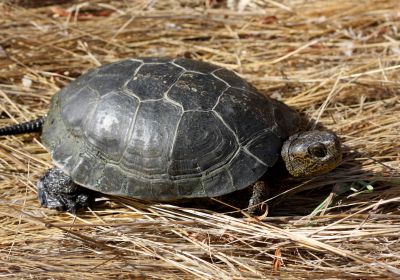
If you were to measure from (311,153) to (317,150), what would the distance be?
1.8 inches

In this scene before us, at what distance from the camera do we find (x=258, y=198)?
3377 mm

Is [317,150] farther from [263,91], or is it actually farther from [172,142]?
[263,91]

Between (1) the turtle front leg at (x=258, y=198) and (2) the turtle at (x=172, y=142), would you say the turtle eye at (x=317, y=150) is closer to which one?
(2) the turtle at (x=172, y=142)

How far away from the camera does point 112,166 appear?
11.4 ft

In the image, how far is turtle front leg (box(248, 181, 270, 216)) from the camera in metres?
3.37

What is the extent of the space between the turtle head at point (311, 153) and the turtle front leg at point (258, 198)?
0.78 feet

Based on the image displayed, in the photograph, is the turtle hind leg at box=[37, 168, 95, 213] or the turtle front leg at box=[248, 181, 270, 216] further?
the turtle hind leg at box=[37, 168, 95, 213]

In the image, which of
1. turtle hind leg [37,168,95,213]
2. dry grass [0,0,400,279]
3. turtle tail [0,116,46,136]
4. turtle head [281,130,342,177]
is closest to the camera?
dry grass [0,0,400,279]

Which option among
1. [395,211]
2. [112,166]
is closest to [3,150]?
[112,166]

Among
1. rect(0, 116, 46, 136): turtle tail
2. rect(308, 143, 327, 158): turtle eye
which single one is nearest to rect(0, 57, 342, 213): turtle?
rect(308, 143, 327, 158): turtle eye

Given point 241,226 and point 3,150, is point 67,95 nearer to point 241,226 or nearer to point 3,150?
point 3,150

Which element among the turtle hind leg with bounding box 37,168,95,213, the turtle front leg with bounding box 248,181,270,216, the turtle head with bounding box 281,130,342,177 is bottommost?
the turtle hind leg with bounding box 37,168,95,213

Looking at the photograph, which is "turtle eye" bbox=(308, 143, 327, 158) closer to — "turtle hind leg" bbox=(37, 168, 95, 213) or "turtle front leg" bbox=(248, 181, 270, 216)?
"turtle front leg" bbox=(248, 181, 270, 216)

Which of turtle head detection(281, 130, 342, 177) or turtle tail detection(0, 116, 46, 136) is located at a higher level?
turtle head detection(281, 130, 342, 177)
